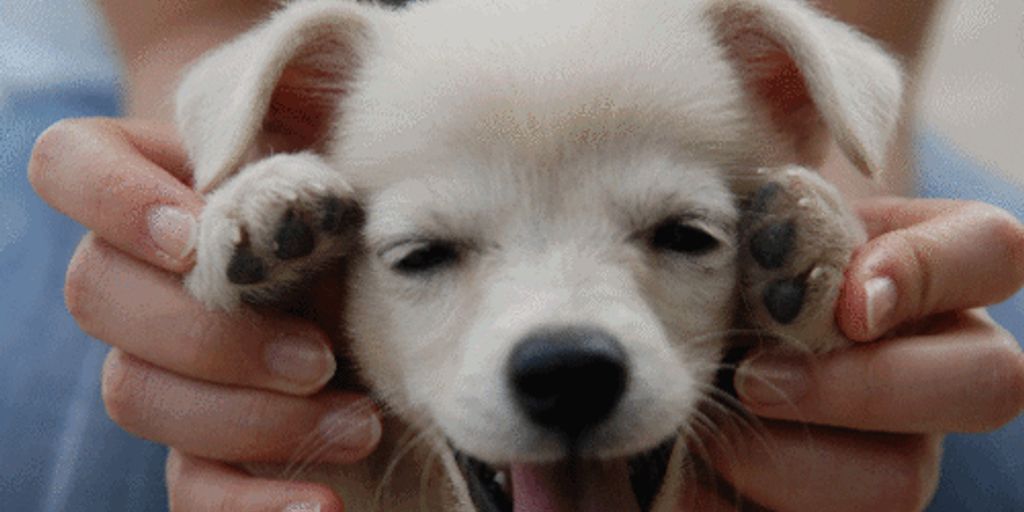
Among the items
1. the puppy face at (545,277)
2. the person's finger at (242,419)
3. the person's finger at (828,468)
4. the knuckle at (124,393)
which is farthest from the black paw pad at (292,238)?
the person's finger at (828,468)

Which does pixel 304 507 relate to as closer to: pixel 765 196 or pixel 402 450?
pixel 402 450

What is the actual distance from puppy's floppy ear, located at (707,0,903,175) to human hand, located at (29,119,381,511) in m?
0.76

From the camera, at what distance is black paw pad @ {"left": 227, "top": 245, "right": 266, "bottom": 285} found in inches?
53.3

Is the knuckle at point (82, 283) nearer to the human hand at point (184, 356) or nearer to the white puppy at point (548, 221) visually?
the human hand at point (184, 356)

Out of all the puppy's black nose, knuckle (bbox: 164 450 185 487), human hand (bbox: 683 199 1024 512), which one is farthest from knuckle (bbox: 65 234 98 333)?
human hand (bbox: 683 199 1024 512)

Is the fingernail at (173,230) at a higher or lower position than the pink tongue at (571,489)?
higher

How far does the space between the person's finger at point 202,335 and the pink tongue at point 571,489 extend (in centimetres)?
33

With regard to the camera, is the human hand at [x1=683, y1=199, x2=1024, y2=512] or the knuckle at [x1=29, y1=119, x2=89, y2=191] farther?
the knuckle at [x1=29, y1=119, x2=89, y2=191]

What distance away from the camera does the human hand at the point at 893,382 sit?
4.61ft

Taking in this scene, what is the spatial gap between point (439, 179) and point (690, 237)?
1.14 ft

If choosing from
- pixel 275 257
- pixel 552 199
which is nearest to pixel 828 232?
pixel 552 199

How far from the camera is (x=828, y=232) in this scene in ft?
4.44

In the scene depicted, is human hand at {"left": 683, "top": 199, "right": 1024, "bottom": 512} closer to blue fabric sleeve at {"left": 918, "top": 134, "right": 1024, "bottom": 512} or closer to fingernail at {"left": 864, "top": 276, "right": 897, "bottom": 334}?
fingernail at {"left": 864, "top": 276, "right": 897, "bottom": 334}

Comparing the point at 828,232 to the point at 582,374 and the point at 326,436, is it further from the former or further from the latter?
the point at 326,436
